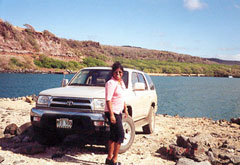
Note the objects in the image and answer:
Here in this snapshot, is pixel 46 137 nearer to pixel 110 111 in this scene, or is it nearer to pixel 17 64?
pixel 110 111

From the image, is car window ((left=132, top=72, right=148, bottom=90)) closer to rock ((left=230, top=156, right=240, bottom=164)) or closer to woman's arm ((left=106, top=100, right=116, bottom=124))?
woman's arm ((left=106, top=100, right=116, bottom=124))

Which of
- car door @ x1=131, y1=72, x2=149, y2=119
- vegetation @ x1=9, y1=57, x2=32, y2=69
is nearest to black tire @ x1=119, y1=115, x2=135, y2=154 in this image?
car door @ x1=131, y1=72, x2=149, y2=119

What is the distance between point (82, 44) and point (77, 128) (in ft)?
631

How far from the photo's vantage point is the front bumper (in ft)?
19.5

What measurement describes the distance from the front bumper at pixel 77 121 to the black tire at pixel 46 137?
12.2 inches

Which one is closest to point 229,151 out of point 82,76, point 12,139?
point 82,76

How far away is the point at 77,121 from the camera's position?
19.9 ft

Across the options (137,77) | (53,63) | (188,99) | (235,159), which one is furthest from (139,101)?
(53,63)

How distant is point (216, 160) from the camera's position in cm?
651

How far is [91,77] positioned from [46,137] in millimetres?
1922

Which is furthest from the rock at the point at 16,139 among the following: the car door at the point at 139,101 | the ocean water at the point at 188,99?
the ocean water at the point at 188,99

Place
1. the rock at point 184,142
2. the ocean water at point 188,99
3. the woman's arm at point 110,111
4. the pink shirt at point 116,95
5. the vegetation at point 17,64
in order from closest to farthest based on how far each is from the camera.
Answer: the woman's arm at point 110,111
the pink shirt at point 116,95
the rock at point 184,142
the ocean water at point 188,99
the vegetation at point 17,64

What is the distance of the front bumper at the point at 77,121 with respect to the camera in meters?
5.94

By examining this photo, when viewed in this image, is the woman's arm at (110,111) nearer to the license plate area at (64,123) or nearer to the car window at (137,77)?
the license plate area at (64,123)
